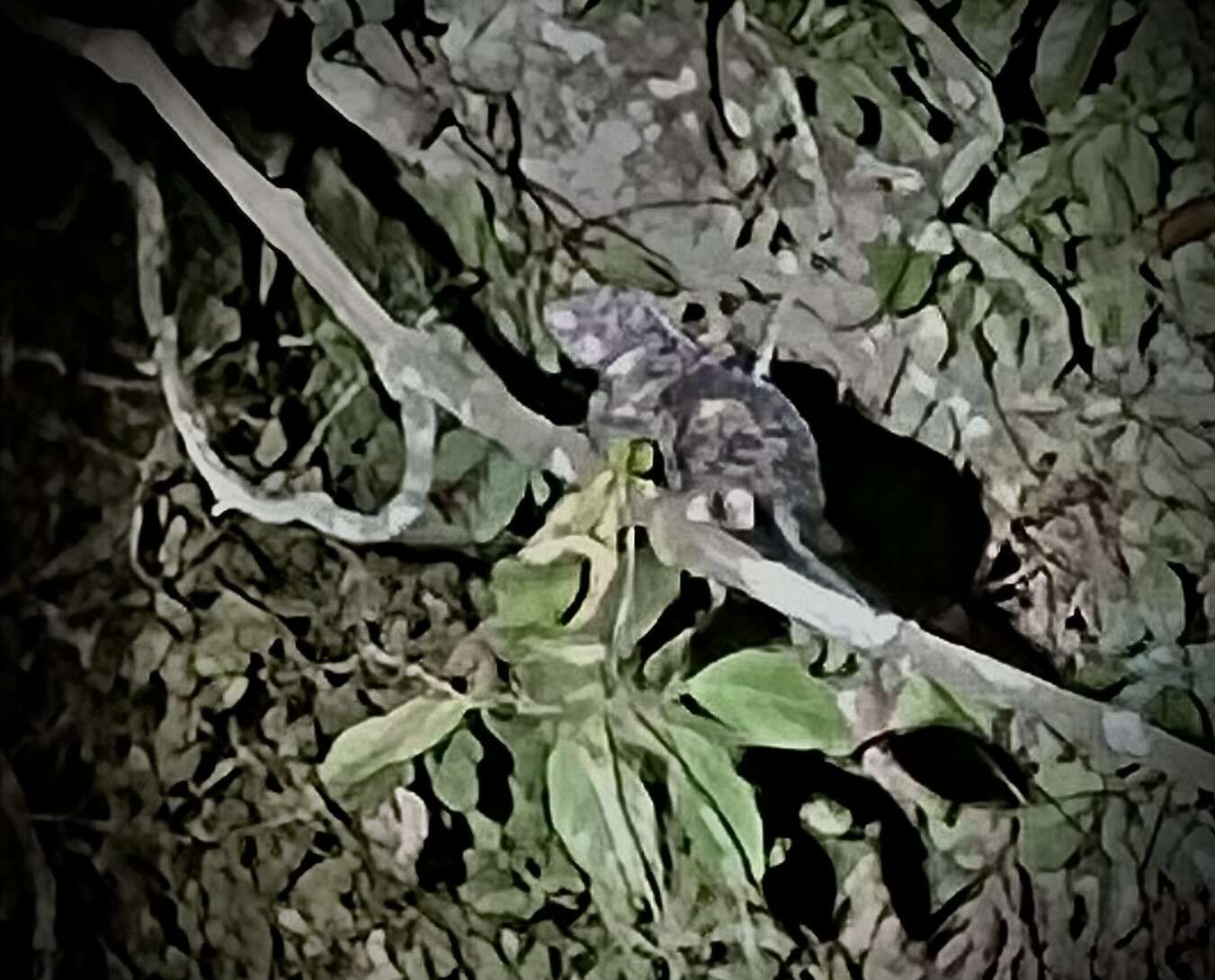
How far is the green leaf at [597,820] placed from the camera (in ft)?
3.47

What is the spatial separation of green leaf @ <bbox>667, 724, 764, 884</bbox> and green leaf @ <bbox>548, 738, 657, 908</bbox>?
2 cm

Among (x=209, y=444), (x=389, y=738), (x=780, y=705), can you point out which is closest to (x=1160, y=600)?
(x=780, y=705)

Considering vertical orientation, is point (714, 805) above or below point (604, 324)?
below

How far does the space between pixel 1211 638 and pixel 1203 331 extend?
0.54 ft

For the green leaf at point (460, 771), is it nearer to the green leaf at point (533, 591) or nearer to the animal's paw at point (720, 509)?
the green leaf at point (533, 591)

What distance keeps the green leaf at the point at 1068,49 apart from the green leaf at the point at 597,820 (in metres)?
0.44

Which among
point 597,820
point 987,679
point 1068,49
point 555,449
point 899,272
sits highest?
point 1068,49

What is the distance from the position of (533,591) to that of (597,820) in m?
0.14

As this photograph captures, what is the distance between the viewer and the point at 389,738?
1080 millimetres

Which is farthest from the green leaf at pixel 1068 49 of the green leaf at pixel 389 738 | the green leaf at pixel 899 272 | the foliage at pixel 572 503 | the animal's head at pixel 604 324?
the green leaf at pixel 389 738

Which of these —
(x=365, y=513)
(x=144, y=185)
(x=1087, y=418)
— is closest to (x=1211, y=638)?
(x=1087, y=418)

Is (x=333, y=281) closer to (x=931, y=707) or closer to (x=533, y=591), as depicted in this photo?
(x=533, y=591)

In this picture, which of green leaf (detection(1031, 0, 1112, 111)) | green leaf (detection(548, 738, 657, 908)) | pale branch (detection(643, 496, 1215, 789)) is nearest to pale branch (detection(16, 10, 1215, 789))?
pale branch (detection(643, 496, 1215, 789))

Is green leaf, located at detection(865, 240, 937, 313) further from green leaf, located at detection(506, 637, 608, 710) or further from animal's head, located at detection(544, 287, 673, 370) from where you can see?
green leaf, located at detection(506, 637, 608, 710)
